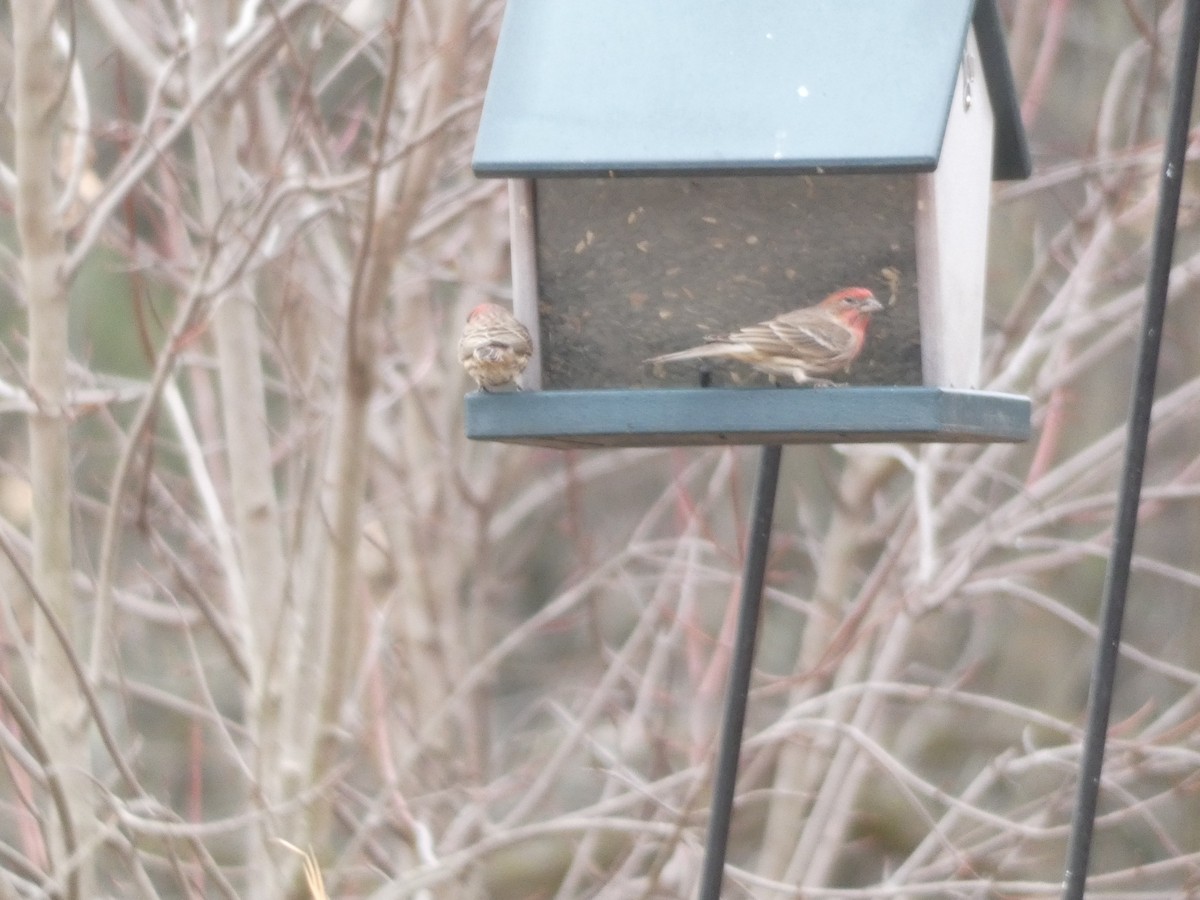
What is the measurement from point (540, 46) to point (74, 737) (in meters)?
2.14

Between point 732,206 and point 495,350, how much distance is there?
21.5 inches

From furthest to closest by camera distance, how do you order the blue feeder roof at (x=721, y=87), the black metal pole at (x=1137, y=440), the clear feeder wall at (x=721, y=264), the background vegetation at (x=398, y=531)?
1. the background vegetation at (x=398, y=531)
2. the clear feeder wall at (x=721, y=264)
3. the blue feeder roof at (x=721, y=87)
4. the black metal pole at (x=1137, y=440)

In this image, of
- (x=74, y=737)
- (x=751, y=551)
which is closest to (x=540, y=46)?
(x=751, y=551)

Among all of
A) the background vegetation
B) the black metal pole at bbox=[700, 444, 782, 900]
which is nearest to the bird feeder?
the black metal pole at bbox=[700, 444, 782, 900]

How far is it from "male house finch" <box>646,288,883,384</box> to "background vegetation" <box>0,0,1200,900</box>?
1.22 m

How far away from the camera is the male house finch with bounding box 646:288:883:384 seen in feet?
10.9

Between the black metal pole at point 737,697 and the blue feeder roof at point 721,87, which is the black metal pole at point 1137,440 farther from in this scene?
the black metal pole at point 737,697

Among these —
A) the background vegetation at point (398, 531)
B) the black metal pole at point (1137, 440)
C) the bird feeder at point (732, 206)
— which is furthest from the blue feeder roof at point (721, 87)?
the background vegetation at point (398, 531)

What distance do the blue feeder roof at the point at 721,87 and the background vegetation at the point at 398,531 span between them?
0.76 meters

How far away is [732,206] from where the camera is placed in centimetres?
362

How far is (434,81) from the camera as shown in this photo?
4.70 meters

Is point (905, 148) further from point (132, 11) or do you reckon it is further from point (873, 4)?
point (132, 11)

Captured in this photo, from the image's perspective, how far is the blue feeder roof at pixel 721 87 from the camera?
3238mm

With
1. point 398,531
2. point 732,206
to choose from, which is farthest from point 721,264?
point 398,531
